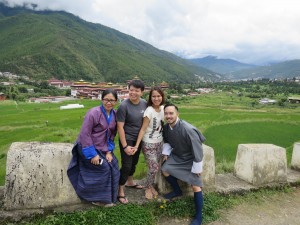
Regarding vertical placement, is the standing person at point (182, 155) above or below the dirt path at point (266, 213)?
above

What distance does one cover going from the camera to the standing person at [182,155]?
411 cm

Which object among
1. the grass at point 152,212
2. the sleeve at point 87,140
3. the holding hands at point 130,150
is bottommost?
the grass at point 152,212

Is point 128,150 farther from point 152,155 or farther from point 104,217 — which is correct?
point 104,217

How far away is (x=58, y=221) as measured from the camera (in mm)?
3705

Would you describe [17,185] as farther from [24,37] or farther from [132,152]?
[24,37]

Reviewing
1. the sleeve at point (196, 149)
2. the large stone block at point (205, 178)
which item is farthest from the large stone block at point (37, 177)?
the sleeve at point (196, 149)

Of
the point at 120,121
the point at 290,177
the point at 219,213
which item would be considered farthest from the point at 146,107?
the point at 290,177

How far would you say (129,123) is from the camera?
14.0 ft

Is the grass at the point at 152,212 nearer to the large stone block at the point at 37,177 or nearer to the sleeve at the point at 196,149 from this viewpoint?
the large stone block at the point at 37,177

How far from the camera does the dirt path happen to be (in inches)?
165

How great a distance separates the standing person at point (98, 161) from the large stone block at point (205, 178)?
84 centimetres

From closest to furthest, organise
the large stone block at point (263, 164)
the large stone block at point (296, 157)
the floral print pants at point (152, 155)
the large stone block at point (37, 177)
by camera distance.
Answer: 1. the large stone block at point (37, 177)
2. the floral print pants at point (152, 155)
3. the large stone block at point (263, 164)
4. the large stone block at point (296, 157)

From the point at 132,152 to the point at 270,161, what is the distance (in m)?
2.65

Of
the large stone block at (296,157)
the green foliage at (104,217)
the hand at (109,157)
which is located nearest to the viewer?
the green foliage at (104,217)
